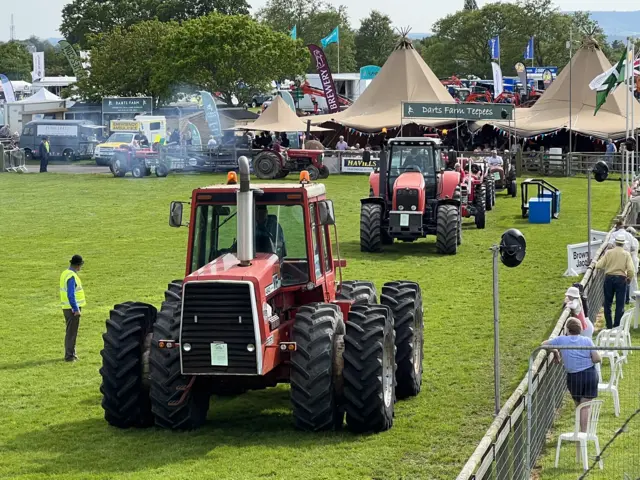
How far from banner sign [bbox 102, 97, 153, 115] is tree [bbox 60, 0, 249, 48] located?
42.8 m

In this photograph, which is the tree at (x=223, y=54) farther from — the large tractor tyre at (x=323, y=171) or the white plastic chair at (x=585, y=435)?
the white plastic chair at (x=585, y=435)

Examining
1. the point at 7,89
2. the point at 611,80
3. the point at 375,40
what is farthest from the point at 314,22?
the point at 611,80

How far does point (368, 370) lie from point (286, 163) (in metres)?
34.4

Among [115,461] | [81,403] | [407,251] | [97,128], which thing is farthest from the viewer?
[97,128]

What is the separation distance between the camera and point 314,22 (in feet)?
443

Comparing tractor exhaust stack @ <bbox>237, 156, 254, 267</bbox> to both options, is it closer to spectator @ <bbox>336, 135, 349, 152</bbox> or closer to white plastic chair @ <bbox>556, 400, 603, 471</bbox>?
white plastic chair @ <bbox>556, 400, 603, 471</bbox>

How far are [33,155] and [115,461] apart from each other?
51810 mm

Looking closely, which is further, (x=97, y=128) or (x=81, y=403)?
(x=97, y=128)

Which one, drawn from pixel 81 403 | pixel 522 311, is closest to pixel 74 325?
pixel 81 403

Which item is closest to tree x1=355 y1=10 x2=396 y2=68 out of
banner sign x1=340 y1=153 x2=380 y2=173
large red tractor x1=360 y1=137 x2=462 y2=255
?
banner sign x1=340 y1=153 x2=380 y2=173

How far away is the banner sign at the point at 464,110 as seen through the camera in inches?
1586

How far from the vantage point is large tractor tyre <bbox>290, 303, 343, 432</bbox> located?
11164 millimetres

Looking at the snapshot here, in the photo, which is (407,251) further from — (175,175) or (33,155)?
(33,155)

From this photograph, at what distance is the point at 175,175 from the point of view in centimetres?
4803
